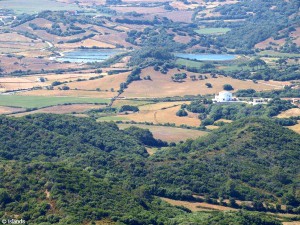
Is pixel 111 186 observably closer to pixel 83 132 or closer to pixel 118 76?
pixel 83 132

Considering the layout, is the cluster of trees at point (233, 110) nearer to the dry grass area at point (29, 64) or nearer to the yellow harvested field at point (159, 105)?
the yellow harvested field at point (159, 105)

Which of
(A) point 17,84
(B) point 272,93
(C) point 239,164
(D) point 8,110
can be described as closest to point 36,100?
(D) point 8,110

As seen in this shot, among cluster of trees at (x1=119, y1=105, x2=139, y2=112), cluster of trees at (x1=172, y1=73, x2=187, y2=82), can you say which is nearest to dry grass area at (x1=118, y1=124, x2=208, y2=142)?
cluster of trees at (x1=119, y1=105, x2=139, y2=112)

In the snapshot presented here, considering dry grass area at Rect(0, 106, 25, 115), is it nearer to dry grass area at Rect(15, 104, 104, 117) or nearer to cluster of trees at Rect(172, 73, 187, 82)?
dry grass area at Rect(15, 104, 104, 117)

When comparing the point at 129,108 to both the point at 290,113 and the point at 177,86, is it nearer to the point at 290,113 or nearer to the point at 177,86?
the point at 177,86

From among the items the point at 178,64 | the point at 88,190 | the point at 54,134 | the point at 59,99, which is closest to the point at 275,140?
the point at 54,134

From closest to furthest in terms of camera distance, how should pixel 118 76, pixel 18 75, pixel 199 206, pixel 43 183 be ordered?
pixel 43 183, pixel 199 206, pixel 118 76, pixel 18 75
